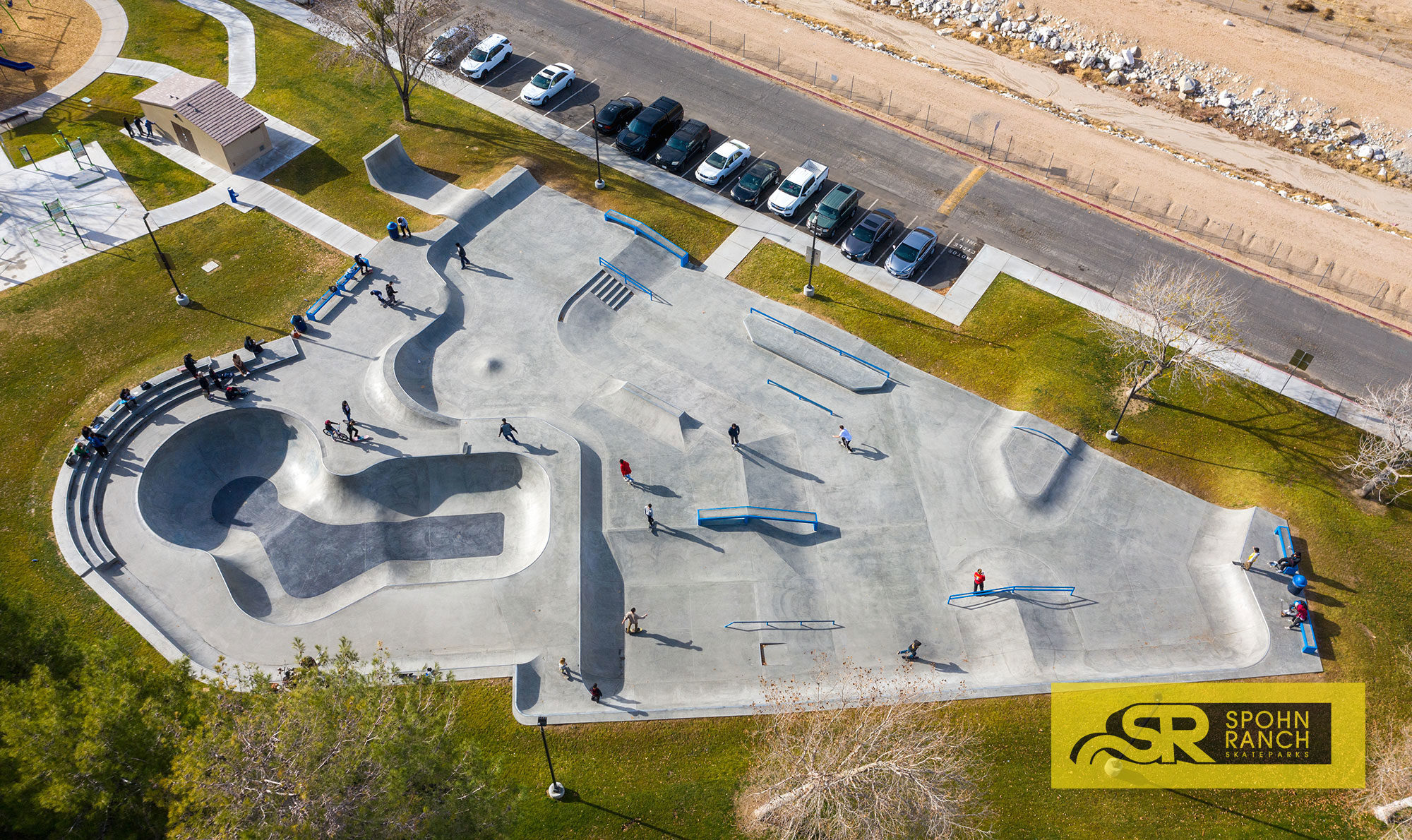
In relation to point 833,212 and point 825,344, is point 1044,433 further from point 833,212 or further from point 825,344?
point 833,212

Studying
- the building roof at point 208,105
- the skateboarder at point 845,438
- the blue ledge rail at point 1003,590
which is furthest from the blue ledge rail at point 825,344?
the building roof at point 208,105

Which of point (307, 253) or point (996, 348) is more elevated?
point (996, 348)

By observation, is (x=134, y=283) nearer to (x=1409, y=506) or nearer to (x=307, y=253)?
(x=307, y=253)

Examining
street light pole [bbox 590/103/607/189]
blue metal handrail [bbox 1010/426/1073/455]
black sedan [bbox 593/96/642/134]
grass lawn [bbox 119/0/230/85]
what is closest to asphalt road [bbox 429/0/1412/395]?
black sedan [bbox 593/96/642/134]

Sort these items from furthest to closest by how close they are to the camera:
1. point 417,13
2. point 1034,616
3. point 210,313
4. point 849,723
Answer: point 417,13 → point 210,313 → point 1034,616 → point 849,723

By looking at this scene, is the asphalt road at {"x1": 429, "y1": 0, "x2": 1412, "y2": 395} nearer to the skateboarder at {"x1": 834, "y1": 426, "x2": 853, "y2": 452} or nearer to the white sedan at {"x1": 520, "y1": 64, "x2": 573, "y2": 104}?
the white sedan at {"x1": 520, "y1": 64, "x2": 573, "y2": 104}

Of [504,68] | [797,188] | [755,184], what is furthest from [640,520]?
[504,68]

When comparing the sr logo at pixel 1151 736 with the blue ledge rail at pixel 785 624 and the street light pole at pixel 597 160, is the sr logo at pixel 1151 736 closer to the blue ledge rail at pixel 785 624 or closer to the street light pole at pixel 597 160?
the blue ledge rail at pixel 785 624

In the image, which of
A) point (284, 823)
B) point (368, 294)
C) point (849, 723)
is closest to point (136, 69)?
point (368, 294)
